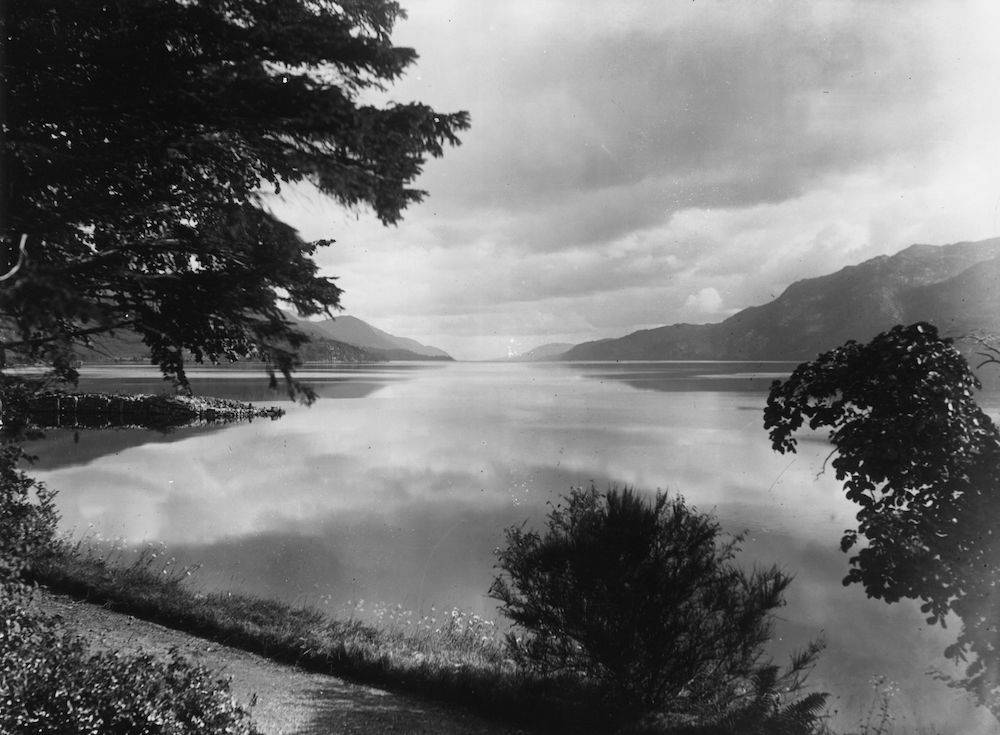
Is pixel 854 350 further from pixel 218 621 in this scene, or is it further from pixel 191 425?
pixel 191 425

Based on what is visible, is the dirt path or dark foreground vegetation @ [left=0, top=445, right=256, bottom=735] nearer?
dark foreground vegetation @ [left=0, top=445, right=256, bottom=735]

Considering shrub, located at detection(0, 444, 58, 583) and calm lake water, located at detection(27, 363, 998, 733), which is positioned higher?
shrub, located at detection(0, 444, 58, 583)

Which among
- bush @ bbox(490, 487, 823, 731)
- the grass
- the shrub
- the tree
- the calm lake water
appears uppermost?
the tree

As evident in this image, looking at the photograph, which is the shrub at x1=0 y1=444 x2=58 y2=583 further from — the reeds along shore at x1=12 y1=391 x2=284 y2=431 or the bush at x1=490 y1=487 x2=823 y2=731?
the reeds along shore at x1=12 y1=391 x2=284 y2=431

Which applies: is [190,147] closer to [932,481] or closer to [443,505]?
[932,481]

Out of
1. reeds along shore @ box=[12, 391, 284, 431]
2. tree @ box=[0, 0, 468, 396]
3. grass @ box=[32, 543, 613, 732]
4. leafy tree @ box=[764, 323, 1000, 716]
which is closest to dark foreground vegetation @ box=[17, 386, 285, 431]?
reeds along shore @ box=[12, 391, 284, 431]

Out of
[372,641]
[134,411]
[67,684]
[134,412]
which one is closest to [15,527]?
[67,684]

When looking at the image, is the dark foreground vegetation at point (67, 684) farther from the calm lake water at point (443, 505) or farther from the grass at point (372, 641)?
the calm lake water at point (443, 505)

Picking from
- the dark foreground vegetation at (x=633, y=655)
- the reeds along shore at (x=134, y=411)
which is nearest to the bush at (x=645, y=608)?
the dark foreground vegetation at (x=633, y=655)
